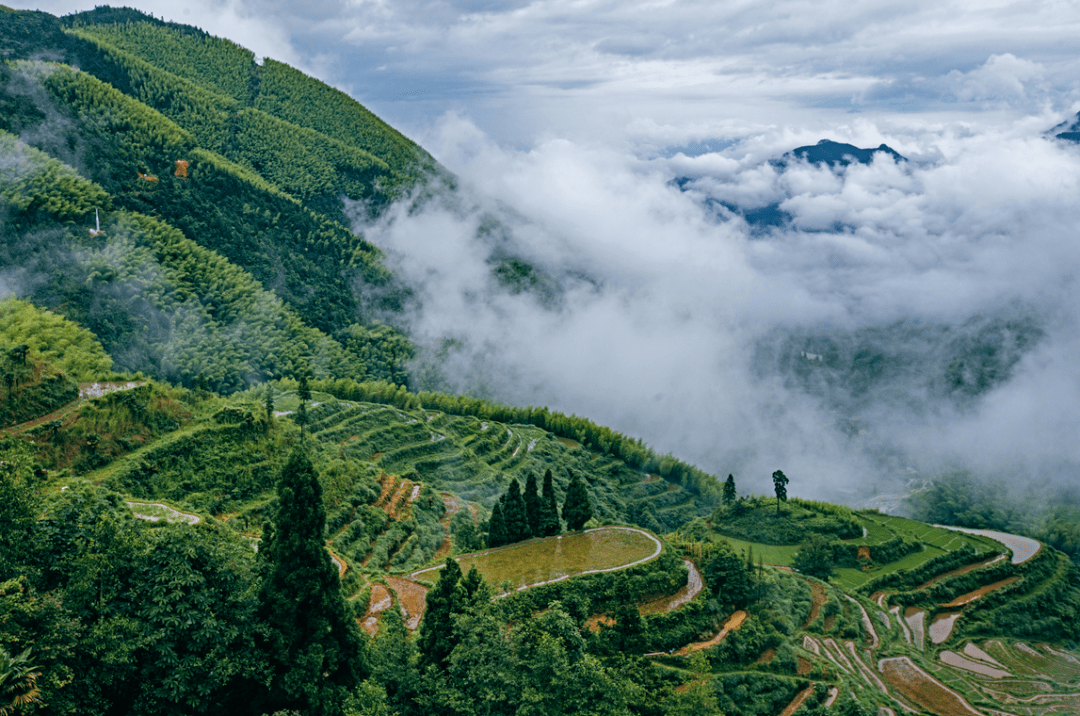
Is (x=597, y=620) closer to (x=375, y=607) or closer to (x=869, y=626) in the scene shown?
(x=375, y=607)

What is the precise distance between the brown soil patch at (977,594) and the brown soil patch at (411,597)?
6718 centimetres

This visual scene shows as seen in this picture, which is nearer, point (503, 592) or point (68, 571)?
point (68, 571)

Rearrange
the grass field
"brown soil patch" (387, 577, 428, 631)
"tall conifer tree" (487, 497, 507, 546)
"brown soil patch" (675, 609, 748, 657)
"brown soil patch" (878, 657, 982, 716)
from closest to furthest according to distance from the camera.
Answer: "brown soil patch" (387, 577, 428, 631) < "brown soil patch" (675, 609, 748, 657) < "tall conifer tree" (487, 497, 507, 546) < "brown soil patch" (878, 657, 982, 716) < the grass field

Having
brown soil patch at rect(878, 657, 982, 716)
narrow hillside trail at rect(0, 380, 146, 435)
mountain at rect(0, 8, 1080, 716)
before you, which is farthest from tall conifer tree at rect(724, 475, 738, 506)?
narrow hillside trail at rect(0, 380, 146, 435)

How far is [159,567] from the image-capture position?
25.7m

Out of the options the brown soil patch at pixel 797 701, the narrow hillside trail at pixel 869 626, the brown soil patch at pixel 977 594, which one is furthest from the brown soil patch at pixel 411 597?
the brown soil patch at pixel 977 594

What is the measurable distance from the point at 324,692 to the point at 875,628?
2270 inches

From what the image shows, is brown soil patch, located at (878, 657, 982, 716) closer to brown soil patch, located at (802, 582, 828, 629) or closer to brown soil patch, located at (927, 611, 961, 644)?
brown soil patch, located at (802, 582, 828, 629)

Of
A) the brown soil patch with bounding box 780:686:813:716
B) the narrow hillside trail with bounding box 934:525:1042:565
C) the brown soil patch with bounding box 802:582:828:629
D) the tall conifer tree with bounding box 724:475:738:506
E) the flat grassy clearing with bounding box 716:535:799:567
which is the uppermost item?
the brown soil patch with bounding box 780:686:813:716

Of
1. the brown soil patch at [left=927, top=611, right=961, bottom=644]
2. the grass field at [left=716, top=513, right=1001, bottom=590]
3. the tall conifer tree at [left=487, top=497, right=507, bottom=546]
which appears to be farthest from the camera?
the grass field at [left=716, top=513, right=1001, bottom=590]

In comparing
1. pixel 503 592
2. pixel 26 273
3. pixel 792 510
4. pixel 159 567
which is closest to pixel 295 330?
pixel 26 273

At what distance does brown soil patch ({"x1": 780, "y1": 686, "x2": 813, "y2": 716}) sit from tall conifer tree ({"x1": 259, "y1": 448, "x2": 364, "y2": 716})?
1038 inches

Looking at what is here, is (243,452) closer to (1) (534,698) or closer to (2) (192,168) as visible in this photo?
(1) (534,698)

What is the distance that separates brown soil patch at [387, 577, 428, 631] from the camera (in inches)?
1533
